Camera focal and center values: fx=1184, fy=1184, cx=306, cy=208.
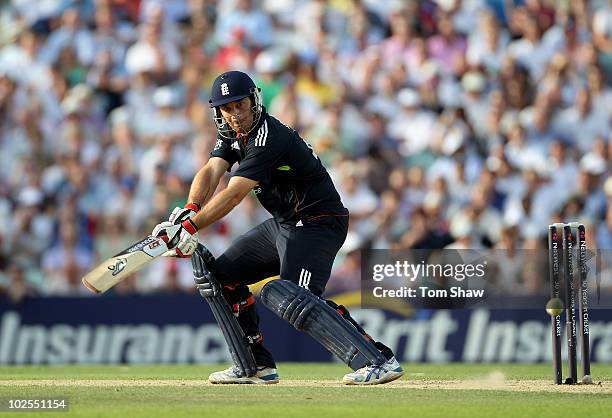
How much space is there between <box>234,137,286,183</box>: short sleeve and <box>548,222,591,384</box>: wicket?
1.96 metres

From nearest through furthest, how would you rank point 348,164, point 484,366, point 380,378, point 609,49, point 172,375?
point 380,378 → point 172,375 → point 484,366 → point 348,164 → point 609,49

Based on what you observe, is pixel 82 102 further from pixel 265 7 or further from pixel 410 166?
pixel 410 166

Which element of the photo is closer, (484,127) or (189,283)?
(189,283)

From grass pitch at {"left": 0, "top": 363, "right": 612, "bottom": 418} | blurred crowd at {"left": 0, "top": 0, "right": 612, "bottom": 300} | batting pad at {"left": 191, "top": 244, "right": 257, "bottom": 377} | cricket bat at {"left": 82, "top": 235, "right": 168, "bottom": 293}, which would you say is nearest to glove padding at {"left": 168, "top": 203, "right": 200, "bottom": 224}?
cricket bat at {"left": 82, "top": 235, "right": 168, "bottom": 293}

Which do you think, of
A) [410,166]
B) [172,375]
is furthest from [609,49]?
[172,375]

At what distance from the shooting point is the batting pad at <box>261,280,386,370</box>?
764cm

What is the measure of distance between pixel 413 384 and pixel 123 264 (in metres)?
2.30

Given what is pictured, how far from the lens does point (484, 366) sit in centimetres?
1129

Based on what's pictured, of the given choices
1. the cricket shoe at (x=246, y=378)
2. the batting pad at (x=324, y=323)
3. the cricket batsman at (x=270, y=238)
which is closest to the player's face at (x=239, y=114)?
the cricket batsman at (x=270, y=238)

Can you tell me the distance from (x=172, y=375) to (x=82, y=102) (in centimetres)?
586

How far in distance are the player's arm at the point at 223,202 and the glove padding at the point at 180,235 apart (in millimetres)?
56

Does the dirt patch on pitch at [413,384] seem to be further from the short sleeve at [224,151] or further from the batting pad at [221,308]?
the short sleeve at [224,151]

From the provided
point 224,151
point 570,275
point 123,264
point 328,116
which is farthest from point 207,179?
point 328,116

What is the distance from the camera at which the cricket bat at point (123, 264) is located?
7.38 meters
